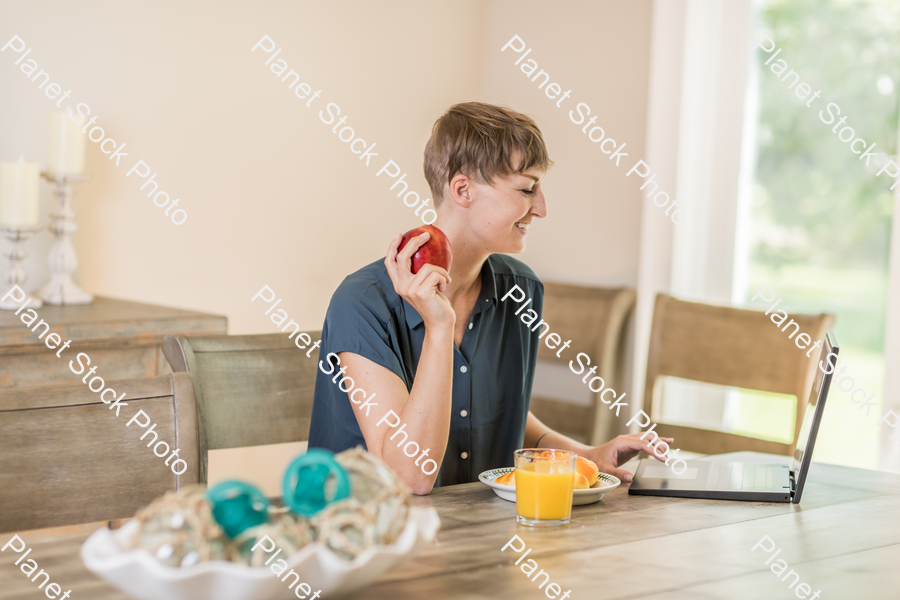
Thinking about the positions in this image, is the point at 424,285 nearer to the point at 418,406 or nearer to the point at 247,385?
the point at 418,406

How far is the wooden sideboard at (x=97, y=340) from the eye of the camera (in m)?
1.63

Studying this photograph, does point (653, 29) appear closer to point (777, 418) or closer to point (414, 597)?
point (777, 418)

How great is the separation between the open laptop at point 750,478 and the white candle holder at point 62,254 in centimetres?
138

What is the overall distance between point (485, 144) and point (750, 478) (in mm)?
665

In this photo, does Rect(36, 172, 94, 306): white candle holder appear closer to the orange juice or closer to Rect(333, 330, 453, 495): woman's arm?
Rect(333, 330, 453, 495): woman's arm

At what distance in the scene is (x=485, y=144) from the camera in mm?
1414

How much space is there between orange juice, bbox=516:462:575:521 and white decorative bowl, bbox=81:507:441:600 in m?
0.32

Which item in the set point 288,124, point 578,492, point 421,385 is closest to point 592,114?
point 288,124

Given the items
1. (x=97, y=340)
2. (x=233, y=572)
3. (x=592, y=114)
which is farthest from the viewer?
(x=592, y=114)

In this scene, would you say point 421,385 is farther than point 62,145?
No

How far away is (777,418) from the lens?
8.16 ft

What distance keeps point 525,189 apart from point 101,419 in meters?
0.76

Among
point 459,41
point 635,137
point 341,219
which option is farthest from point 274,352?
point 459,41

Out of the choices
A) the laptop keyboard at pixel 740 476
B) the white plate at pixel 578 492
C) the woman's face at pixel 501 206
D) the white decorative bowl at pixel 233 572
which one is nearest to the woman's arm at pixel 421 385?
the white plate at pixel 578 492
